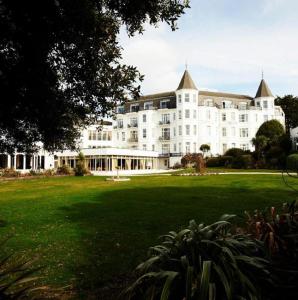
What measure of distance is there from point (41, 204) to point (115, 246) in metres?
7.76

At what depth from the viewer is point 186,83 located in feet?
230

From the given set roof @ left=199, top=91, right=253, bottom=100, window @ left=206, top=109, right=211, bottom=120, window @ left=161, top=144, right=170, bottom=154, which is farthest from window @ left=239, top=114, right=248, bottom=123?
window @ left=161, top=144, right=170, bottom=154

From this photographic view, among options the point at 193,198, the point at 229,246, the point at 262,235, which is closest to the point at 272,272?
the point at 229,246

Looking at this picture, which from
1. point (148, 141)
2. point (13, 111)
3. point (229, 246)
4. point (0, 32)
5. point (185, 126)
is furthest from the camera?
point (148, 141)

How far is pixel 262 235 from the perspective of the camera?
4777 mm

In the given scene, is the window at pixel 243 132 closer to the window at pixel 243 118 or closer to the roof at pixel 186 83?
the window at pixel 243 118

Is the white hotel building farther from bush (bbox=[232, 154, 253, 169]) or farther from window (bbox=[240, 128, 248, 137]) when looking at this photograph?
bush (bbox=[232, 154, 253, 169])

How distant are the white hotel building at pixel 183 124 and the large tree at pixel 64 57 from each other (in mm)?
57926

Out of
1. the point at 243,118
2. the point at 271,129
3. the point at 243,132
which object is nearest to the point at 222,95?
the point at 243,118

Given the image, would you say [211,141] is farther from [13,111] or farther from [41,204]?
[13,111]

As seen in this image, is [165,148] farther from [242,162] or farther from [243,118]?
[242,162]

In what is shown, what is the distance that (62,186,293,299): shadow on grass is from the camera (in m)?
6.59

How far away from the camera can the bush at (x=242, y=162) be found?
1800 inches

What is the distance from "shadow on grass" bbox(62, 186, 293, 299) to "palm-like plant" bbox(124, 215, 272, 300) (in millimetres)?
1876
